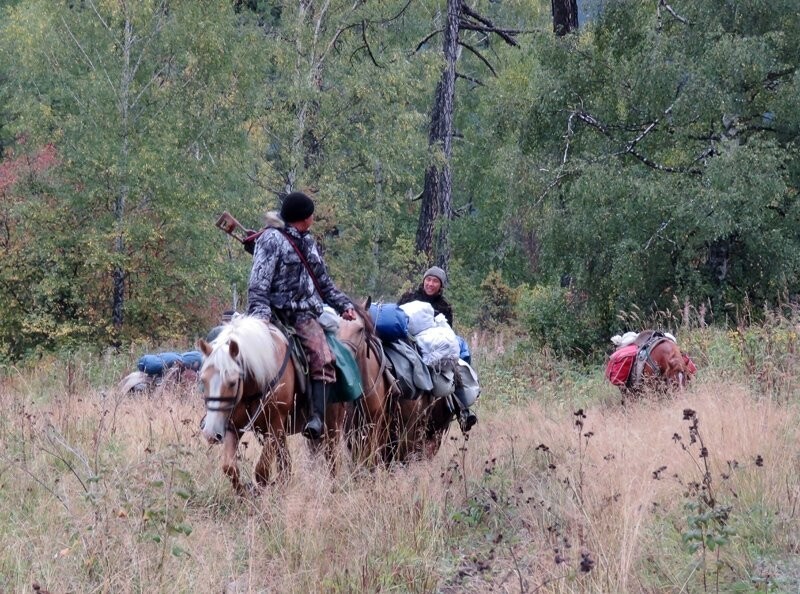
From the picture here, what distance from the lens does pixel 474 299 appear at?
28234mm

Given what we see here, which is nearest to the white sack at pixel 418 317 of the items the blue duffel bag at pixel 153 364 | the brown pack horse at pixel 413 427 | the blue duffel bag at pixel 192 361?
the brown pack horse at pixel 413 427

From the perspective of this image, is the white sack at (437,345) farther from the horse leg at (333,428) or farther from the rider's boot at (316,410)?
the rider's boot at (316,410)

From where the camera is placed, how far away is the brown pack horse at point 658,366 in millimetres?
9656

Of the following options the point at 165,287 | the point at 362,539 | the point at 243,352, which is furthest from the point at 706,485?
the point at 165,287

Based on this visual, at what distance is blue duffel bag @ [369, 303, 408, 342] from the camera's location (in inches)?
310

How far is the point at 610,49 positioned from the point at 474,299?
11524 millimetres

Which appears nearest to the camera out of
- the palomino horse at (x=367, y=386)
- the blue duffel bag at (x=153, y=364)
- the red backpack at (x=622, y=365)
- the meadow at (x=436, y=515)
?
the meadow at (x=436, y=515)

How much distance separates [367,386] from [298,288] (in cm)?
99

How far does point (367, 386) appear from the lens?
286 inches

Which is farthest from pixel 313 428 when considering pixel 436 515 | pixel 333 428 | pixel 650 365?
pixel 650 365

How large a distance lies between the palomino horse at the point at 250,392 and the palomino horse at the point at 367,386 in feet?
1.65

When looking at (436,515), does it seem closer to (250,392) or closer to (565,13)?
(250,392)

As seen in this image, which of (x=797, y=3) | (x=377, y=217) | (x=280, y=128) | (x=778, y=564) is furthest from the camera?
(x=377, y=217)

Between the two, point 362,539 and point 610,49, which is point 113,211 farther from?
point 362,539
